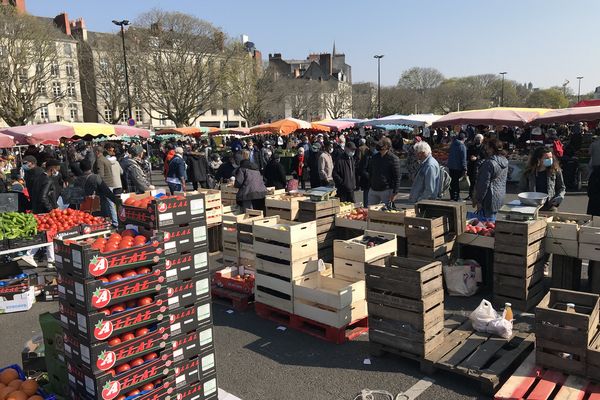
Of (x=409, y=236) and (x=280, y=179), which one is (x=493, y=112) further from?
(x=409, y=236)

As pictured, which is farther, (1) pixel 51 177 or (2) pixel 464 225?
(1) pixel 51 177

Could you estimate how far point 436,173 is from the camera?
7906 millimetres

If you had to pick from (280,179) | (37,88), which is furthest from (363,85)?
(280,179)

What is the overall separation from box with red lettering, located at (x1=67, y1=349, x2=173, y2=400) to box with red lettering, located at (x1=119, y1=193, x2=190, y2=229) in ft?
3.46

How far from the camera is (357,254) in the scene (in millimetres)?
5902

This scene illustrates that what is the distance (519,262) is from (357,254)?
207cm

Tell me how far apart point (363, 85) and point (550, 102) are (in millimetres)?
33989

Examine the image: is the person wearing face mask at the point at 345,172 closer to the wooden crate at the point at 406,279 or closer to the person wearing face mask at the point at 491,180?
the person wearing face mask at the point at 491,180

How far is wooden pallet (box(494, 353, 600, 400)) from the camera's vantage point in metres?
3.81

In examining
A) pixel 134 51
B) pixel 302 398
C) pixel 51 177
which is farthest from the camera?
pixel 134 51

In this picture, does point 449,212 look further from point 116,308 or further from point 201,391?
point 116,308

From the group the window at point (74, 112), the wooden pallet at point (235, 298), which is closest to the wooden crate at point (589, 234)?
the wooden pallet at point (235, 298)

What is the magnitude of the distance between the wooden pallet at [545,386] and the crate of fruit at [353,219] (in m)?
3.89

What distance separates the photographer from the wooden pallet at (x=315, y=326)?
17.7 ft
